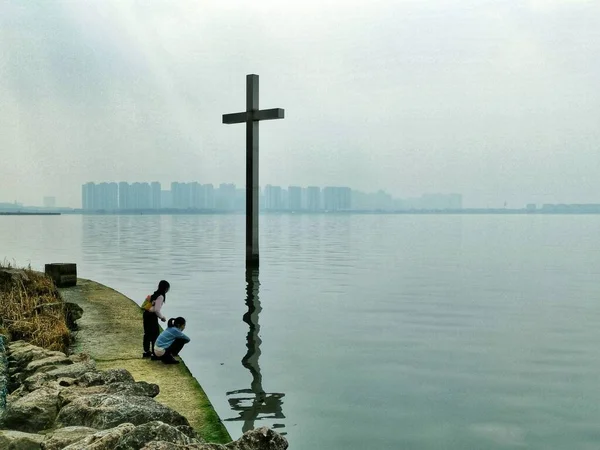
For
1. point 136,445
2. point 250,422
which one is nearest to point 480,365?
point 250,422

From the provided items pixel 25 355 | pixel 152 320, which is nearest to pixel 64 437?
pixel 25 355

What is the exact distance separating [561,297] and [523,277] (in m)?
5.18

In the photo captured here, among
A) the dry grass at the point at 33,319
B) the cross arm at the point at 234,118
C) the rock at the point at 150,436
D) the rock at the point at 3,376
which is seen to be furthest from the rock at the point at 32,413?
the cross arm at the point at 234,118

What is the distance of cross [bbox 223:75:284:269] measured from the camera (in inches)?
795

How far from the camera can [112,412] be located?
5207 millimetres

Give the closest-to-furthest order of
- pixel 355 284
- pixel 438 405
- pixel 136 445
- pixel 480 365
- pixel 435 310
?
pixel 136 445 → pixel 438 405 → pixel 480 365 → pixel 435 310 → pixel 355 284

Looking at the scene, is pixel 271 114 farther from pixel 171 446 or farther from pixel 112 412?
pixel 171 446

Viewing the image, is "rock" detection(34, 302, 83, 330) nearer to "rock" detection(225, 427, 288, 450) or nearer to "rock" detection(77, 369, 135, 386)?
"rock" detection(77, 369, 135, 386)

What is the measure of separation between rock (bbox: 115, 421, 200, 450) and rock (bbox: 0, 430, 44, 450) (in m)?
0.91

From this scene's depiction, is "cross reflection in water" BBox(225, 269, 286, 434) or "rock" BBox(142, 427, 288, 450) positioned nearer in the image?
"rock" BBox(142, 427, 288, 450)

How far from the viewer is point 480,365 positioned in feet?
31.7

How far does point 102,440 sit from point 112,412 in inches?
31.7

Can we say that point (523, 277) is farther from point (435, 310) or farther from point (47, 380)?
point (47, 380)

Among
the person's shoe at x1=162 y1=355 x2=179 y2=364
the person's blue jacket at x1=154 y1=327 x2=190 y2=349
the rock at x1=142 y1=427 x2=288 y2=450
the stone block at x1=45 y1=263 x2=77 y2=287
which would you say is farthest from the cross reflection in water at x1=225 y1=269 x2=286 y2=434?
the stone block at x1=45 y1=263 x2=77 y2=287
